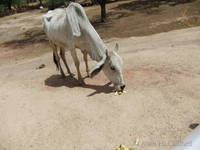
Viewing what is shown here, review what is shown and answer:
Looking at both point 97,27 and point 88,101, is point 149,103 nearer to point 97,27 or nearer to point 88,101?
point 88,101

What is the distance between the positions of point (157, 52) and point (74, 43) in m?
3.36

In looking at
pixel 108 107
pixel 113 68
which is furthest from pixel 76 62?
pixel 108 107

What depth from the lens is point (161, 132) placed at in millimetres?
5520

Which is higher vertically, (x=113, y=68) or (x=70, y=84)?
(x=113, y=68)

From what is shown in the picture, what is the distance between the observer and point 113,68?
718cm

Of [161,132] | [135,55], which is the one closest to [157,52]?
[135,55]

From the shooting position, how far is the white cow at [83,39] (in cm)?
719

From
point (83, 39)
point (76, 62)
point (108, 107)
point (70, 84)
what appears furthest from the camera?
point (70, 84)

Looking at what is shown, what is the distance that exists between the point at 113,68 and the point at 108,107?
0.94 meters

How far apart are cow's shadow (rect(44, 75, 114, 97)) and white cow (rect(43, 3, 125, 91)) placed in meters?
0.28

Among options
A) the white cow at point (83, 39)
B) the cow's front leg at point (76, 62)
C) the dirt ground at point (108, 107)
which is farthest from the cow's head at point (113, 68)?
the cow's front leg at point (76, 62)

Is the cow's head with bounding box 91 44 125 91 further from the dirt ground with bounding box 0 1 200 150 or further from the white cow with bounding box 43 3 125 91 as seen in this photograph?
the dirt ground with bounding box 0 1 200 150

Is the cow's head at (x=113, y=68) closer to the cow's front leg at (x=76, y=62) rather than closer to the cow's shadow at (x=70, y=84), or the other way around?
the cow's shadow at (x=70, y=84)

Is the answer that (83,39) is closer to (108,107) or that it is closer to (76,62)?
(76,62)
